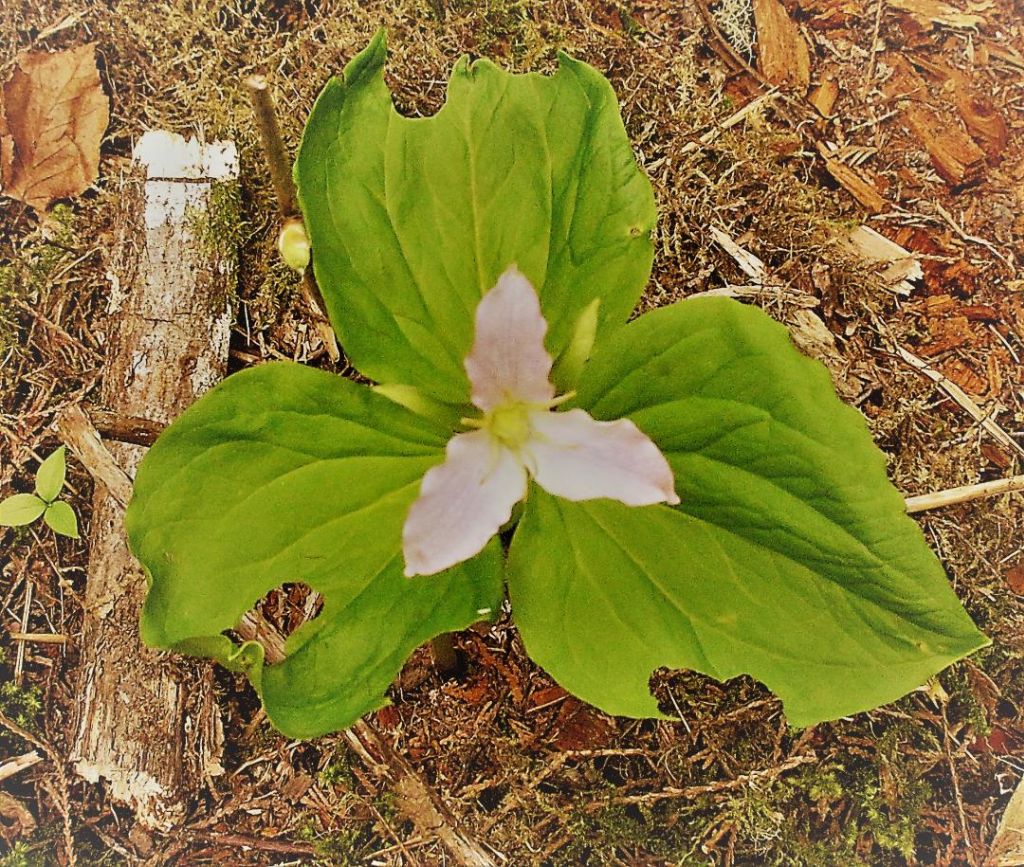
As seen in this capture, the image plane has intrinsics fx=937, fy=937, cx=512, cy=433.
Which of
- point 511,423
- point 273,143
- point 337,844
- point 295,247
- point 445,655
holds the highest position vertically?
point 273,143

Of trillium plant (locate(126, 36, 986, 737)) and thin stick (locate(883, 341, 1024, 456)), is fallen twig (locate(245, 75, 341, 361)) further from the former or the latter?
thin stick (locate(883, 341, 1024, 456))

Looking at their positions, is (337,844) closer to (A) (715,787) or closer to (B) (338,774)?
(B) (338,774)

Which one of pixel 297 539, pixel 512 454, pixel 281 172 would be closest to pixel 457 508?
pixel 512 454

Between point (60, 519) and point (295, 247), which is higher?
point (295, 247)

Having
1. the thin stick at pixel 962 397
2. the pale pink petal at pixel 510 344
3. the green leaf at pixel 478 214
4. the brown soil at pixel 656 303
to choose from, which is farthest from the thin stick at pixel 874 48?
the pale pink petal at pixel 510 344

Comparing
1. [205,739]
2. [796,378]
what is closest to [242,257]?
[205,739]

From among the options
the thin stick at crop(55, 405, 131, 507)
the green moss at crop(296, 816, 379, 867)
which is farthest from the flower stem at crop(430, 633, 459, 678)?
the thin stick at crop(55, 405, 131, 507)

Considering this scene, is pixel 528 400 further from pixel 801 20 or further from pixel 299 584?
pixel 801 20

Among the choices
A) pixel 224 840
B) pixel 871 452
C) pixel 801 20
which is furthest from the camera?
pixel 801 20
